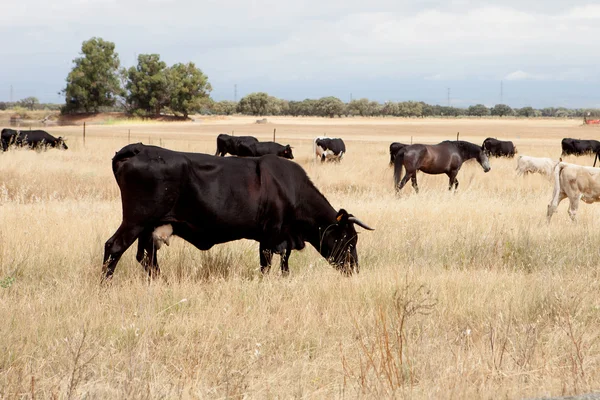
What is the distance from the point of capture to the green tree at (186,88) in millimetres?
84375

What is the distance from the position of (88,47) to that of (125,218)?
86.4 metres

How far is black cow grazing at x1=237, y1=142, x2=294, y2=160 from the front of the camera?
2622cm

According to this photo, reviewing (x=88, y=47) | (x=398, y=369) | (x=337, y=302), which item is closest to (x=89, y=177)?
(x=337, y=302)

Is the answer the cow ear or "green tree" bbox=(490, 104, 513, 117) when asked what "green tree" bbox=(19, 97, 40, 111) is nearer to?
"green tree" bbox=(490, 104, 513, 117)

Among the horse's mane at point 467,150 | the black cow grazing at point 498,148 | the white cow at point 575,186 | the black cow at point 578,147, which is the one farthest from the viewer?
the black cow at point 578,147

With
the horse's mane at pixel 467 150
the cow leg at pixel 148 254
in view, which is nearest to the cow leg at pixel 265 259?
the cow leg at pixel 148 254

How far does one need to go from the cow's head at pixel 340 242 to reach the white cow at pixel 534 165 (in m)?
14.8

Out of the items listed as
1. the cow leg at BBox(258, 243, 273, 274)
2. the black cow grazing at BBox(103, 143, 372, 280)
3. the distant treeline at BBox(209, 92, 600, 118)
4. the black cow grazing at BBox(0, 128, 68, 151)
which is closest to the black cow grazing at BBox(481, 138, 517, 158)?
the black cow grazing at BBox(0, 128, 68, 151)

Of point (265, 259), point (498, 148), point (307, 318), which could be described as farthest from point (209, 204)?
point (498, 148)

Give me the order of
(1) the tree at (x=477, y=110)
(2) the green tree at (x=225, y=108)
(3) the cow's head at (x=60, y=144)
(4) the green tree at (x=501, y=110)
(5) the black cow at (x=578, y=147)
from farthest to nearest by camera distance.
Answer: (1) the tree at (x=477, y=110)
(4) the green tree at (x=501, y=110)
(2) the green tree at (x=225, y=108)
(5) the black cow at (x=578, y=147)
(3) the cow's head at (x=60, y=144)

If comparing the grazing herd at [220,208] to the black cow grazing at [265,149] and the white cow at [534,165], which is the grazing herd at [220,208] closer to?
the white cow at [534,165]

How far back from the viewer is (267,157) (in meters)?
7.36

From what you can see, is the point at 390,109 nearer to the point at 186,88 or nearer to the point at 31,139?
the point at 186,88

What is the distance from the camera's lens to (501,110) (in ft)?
530
